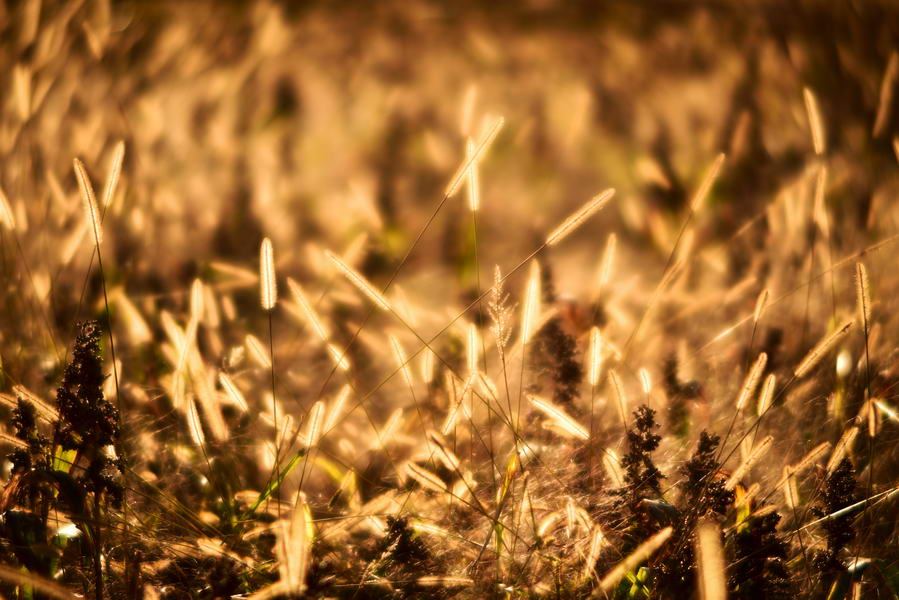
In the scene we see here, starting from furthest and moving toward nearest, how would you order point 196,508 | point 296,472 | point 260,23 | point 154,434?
point 260,23 → point 296,472 → point 154,434 → point 196,508

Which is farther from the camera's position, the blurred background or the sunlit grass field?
the blurred background

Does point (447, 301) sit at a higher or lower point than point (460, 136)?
lower

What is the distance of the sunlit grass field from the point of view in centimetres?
101

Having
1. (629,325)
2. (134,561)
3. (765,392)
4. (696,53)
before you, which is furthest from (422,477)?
(696,53)

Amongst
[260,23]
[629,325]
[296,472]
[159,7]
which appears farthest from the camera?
[260,23]

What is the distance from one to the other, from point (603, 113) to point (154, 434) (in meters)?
2.60

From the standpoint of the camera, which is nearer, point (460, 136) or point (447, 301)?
point (447, 301)

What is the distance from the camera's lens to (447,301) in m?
2.64

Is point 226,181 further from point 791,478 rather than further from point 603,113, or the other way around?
point 791,478

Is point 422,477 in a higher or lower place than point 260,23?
lower

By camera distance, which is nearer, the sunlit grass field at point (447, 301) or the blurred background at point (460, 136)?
the sunlit grass field at point (447, 301)

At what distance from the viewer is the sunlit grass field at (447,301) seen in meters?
1.01

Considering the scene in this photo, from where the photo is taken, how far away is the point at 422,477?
108 centimetres

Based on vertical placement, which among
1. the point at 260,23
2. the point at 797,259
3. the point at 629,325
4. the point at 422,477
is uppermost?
the point at 260,23
